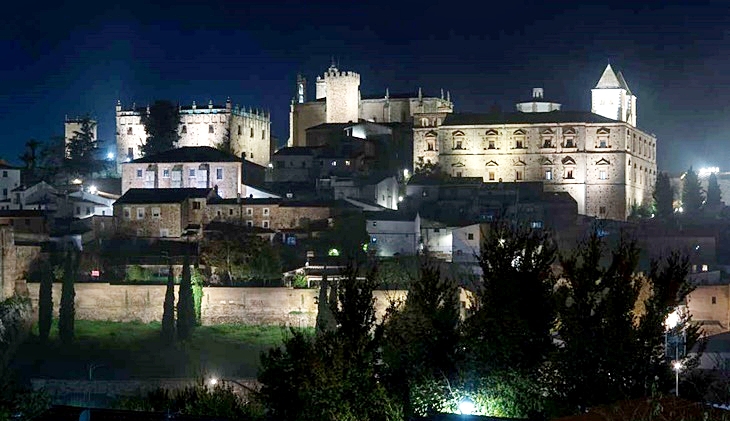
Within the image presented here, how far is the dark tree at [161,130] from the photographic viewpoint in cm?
6569

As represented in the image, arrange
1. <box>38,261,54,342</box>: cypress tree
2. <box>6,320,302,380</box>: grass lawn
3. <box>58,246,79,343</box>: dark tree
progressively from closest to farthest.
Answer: <box>6,320,302,380</box>: grass lawn
<box>58,246,79,343</box>: dark tree
<box>38,261,54,342</box>: cypress tree

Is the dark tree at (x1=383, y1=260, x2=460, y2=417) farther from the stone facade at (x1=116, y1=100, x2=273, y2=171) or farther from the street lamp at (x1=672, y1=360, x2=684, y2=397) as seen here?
the stone facade at (x1=116, y1=100, x2=273, y2=171)

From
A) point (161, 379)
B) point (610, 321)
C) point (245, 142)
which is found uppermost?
point (245, 142)

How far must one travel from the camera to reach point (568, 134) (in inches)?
2442

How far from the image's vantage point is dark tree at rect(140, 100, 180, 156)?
2586 inches

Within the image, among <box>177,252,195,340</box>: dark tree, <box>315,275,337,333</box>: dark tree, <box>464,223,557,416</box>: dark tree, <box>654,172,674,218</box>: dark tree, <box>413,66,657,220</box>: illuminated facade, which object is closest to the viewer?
<box>464,223,557,416</box>: dark tree

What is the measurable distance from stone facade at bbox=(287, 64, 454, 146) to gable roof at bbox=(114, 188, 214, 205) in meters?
15.7

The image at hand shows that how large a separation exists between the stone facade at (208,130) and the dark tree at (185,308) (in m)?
24.8

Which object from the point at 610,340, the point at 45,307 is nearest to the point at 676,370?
the point at 610,340

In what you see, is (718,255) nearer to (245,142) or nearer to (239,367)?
(239,367)

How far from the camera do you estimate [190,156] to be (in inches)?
2309

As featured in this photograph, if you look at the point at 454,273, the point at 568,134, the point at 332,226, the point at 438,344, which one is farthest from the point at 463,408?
the point at 568,134

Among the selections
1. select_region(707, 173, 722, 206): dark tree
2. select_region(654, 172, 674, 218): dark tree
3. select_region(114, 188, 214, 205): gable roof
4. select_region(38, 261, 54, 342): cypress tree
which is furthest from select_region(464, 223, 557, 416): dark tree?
select_region(707, 173, 722, 206): dark tree

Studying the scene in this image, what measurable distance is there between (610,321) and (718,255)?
1281 inches
